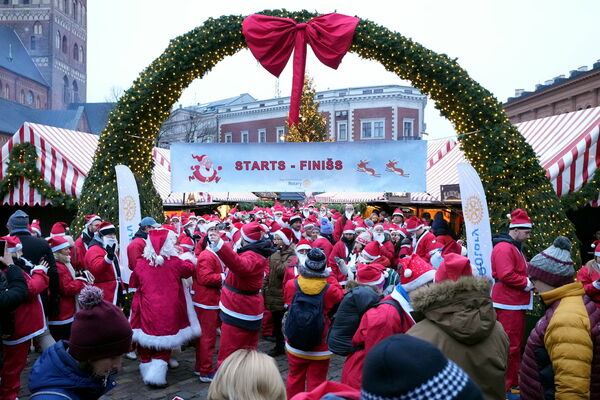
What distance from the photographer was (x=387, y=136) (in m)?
56.1

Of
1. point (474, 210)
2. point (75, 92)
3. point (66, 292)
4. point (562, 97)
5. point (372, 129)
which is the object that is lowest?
point (66, 292)

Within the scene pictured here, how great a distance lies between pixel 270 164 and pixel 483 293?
6.66 metres

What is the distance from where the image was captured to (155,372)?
594 cm

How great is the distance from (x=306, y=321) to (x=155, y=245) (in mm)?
2345

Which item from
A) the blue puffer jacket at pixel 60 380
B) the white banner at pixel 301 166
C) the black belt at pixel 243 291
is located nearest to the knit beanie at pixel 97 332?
the blue puffer jacket at pixel 60 380

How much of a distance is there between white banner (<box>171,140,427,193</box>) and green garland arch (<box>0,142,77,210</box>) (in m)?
3.81

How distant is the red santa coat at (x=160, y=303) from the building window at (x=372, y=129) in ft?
170

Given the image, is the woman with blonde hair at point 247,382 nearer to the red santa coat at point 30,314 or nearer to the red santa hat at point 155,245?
the red santa coat at point 30,314

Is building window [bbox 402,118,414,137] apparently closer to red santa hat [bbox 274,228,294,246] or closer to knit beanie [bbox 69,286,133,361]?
red santa hat [bbox 274,228,294,246]

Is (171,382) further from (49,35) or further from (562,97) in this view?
(49,35)

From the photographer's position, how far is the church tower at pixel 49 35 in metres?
77.9

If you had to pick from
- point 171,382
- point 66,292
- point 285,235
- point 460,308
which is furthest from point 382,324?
point 285,235

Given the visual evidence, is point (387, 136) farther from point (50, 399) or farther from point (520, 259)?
point (50, 399)

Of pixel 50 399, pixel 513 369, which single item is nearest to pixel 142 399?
pixel 50 399
